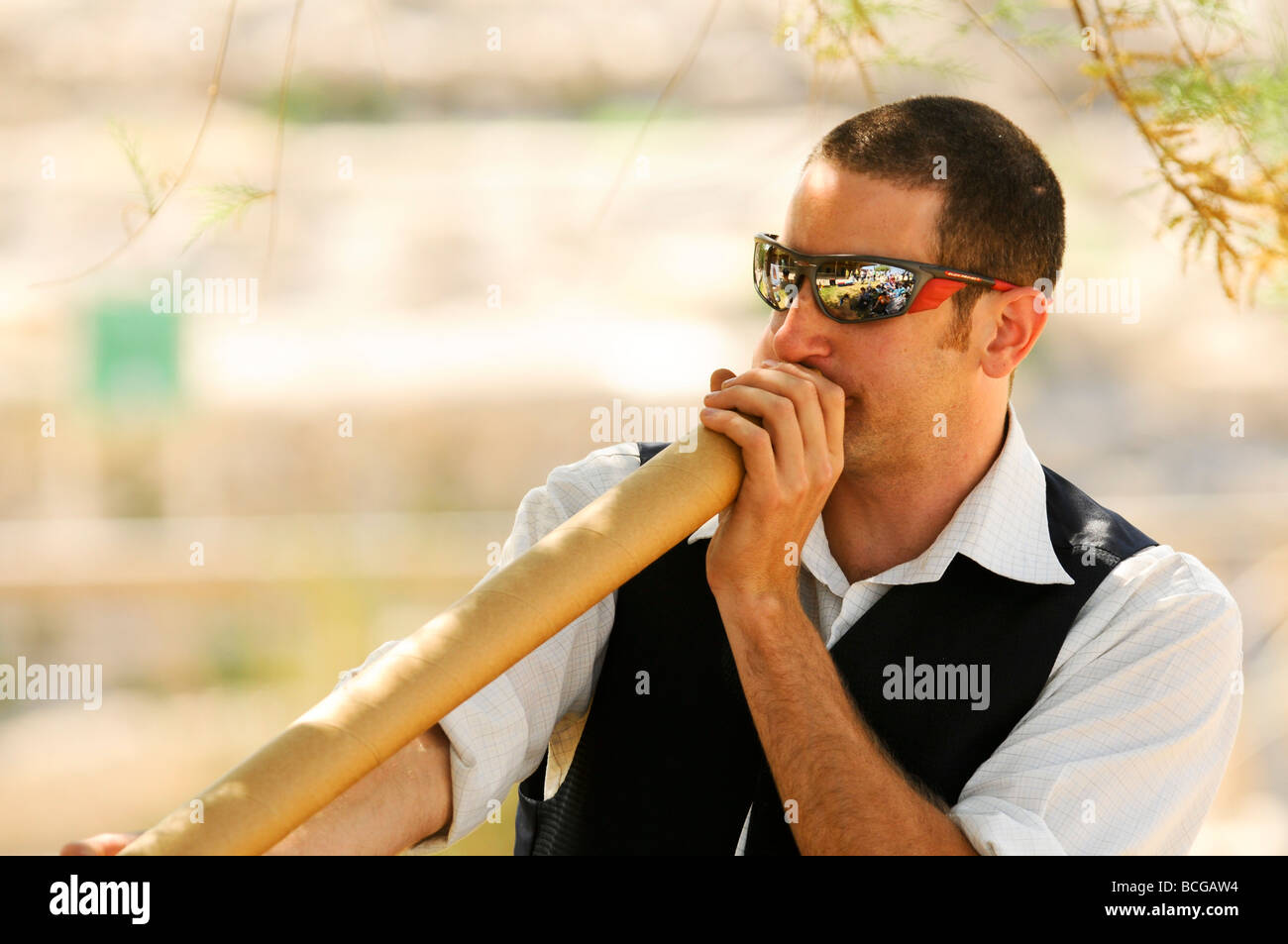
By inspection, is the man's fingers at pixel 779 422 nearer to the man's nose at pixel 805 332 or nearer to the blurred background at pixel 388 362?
the man's nose at pixel 805 332

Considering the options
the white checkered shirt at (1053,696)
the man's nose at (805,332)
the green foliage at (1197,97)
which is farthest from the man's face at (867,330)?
the green foliage at (1197,97)

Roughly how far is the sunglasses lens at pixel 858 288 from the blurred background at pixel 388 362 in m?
2.51

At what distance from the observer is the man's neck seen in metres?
2.11

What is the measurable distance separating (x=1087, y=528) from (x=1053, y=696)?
13.3 inches

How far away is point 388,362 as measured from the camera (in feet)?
15.1

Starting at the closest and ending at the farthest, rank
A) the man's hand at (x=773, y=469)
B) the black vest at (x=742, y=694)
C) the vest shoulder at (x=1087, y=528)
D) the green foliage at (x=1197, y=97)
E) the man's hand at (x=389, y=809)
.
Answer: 1. the man's hand at (x=389, y=809)
2. the man's hand at (x=773, y=469)
3. the black vest at (x=742, y=694)
4. the vest shoulder at (x=1087, y=528)
5. the green foliage at (x=1197, y=97)

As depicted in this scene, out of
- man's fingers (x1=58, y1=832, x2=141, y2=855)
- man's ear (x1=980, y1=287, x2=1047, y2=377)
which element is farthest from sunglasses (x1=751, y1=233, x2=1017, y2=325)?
man's fingers (x1=58, y1=832, x2=141, y2=855)

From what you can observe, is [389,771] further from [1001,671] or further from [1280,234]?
[1280,234]

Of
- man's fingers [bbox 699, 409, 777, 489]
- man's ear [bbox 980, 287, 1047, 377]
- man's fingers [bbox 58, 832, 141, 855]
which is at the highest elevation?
man's ear [bbox 980, 287, 1047, 377]

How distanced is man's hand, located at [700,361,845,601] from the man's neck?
360 millimetres

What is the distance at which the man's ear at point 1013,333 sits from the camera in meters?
2.10

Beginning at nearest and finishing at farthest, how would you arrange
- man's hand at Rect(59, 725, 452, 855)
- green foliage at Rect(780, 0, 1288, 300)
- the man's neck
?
1. man's hand at Rect(59, 725, 452, 855)
2. the man's neck
3. green foliage at Rect(780, 0, 1288, 300)

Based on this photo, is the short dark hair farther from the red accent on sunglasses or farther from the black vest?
the black vest

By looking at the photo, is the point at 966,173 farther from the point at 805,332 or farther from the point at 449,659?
the point at 449,659
